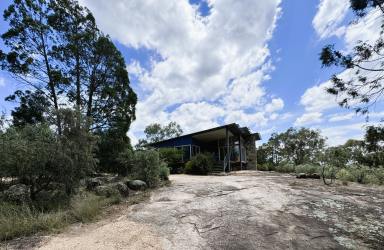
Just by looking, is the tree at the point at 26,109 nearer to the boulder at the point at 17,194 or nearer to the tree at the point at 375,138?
the boulder at the point at 17,194

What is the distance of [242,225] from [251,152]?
20693mm

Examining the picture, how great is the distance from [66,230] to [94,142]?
135 inches

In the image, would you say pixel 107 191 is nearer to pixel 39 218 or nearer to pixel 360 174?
pixel 39 218

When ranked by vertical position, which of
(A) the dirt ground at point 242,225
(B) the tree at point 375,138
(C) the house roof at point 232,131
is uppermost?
(C) the house roof at point 232,131

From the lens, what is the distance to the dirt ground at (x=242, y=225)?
4.24m

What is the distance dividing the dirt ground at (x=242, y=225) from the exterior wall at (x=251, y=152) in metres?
17.2

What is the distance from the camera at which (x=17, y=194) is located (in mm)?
6320

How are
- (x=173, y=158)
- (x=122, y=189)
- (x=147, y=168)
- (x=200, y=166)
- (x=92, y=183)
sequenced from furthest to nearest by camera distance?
(x=173, y=158) → (x=200, y=166) → (x=147, y=168) → (x=92, y=183) → (x=122, y=189)

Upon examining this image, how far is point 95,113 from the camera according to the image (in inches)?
548

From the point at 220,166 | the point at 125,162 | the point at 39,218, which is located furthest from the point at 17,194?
the point at 220,166

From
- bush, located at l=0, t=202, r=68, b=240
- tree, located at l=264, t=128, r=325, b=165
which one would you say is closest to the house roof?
tree, located at l=264, t=128, r=325, b=165

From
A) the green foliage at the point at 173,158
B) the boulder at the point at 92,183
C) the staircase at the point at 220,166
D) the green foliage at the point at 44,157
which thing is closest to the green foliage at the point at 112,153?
the boulder at the point at 92,183

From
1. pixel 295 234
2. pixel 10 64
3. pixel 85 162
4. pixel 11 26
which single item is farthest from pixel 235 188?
pixel 11 26

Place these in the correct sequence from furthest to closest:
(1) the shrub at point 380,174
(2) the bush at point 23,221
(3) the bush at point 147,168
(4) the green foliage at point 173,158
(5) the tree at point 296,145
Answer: (5) the tree at point 296,145
(4) the green foliage at point 173,158
(1) the shrub at point 380,174
(3) the bush at point 147,168
(2) the bush at point 23,221
